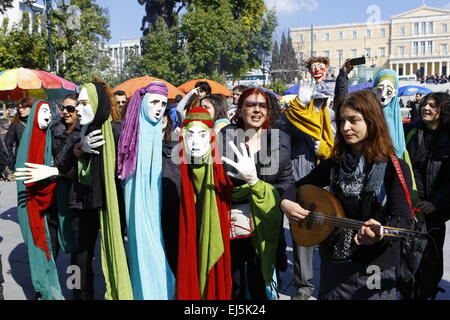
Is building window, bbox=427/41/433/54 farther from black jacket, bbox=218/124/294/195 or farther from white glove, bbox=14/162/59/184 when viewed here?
white glove, bbox=14/162/59/184

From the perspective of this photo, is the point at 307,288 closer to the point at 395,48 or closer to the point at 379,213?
the point at 379,213

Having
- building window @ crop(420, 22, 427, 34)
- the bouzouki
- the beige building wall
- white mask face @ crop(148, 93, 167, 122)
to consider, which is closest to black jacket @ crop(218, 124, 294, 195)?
the bouzouki

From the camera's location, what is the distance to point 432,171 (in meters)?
3.67

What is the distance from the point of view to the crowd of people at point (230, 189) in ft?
7.47

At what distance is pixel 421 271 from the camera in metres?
3.49

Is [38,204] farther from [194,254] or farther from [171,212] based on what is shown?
[194,254]

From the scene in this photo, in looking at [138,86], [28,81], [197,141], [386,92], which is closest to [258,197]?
[197,141]

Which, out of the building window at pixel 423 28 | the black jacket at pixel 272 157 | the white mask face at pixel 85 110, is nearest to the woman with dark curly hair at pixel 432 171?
the black jacket at pixel 272 157

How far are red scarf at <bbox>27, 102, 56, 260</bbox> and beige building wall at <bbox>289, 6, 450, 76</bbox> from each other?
6144 cm

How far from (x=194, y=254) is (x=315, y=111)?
1.79m

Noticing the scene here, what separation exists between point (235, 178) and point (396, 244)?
1.06 metres

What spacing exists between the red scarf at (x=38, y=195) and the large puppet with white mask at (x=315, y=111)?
217cm

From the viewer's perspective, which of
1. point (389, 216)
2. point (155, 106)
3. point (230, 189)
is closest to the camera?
point (389, 216)

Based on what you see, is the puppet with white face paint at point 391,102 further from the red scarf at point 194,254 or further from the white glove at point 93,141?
the white glove at point 93,141
